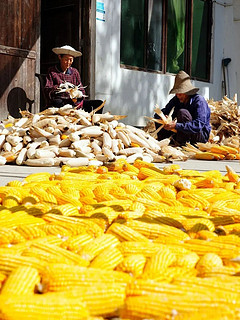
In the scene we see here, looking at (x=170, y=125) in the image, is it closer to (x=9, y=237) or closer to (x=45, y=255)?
(x=9, y=237)

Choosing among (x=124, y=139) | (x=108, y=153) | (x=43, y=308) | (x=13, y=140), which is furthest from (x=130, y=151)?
(x=43, y=308)

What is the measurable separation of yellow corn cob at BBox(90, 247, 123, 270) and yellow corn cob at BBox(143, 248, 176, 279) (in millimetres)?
125

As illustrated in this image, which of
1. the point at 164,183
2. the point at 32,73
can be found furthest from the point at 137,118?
the point at 164,183

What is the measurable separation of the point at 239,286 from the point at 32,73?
8.24m

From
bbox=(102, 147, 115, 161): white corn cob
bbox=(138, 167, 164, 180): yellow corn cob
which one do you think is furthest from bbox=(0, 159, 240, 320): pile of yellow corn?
bbox=(102, 147, 115, 161): white corn cob

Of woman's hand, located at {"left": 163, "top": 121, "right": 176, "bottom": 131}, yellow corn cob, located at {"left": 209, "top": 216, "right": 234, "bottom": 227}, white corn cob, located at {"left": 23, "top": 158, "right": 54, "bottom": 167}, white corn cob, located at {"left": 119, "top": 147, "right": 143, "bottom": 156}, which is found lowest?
white corn cob, located at {"left": 23, "top": 158, "right": 54, "bottom": 167}

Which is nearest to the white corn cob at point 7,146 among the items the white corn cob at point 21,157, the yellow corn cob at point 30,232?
the white corn cob at point 21,157

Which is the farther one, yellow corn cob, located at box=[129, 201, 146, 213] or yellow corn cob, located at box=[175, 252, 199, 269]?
yellow corn cob, located at box=[129, 201, 146, 213]

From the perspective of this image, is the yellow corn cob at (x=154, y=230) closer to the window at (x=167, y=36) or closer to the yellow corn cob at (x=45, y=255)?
the yellow corn cob at (x=45, y=255)

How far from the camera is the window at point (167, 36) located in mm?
11180

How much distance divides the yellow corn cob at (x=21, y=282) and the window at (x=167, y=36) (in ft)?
31.1

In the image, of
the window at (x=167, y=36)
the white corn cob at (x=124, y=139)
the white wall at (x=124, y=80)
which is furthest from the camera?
the window at (x=167, y=36)

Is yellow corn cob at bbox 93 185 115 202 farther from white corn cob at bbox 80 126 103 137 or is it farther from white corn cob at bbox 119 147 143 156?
white corn cob at bbox 80 126 103 137

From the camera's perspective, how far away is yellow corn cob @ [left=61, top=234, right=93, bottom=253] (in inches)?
87.1
